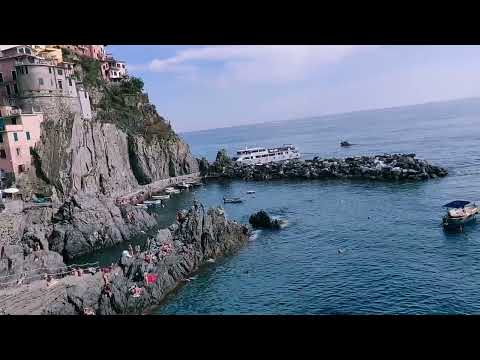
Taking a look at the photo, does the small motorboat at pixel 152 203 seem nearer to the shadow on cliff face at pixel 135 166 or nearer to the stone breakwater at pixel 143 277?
the shadow on cliff face at pixel 135 166

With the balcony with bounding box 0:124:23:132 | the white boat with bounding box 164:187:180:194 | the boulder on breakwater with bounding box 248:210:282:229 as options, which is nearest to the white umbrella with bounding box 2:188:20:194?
the balcony with bounding box 0:124:23:132

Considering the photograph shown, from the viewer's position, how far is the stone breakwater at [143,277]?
993 inches

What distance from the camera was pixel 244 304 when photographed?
2698 centimetres

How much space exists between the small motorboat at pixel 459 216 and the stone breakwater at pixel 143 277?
1828 centimetres

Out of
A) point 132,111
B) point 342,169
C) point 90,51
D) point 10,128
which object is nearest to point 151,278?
point 10,128

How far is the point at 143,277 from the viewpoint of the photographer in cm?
2966

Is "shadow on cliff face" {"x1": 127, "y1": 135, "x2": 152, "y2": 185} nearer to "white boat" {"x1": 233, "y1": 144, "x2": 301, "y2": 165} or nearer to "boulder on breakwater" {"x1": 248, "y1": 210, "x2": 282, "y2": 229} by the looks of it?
"white boat" {"x1": 233, "y1": 144, "x2": 301, "y2": 165}

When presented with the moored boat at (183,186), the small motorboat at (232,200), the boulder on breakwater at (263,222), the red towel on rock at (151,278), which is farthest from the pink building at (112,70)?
the red towel on rock at (151,278)

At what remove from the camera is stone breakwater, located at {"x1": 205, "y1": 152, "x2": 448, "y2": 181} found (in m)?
61.0

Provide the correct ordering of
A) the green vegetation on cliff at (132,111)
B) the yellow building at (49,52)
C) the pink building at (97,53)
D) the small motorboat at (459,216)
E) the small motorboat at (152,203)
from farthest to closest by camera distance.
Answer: the pink building at (97,53), the green vegetation on cliff at (132,111), the small motorboat at (152,203), the yellow building at (49,52), the small motorboat at (459,216)

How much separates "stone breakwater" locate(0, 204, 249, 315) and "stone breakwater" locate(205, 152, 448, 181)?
30736 mm
